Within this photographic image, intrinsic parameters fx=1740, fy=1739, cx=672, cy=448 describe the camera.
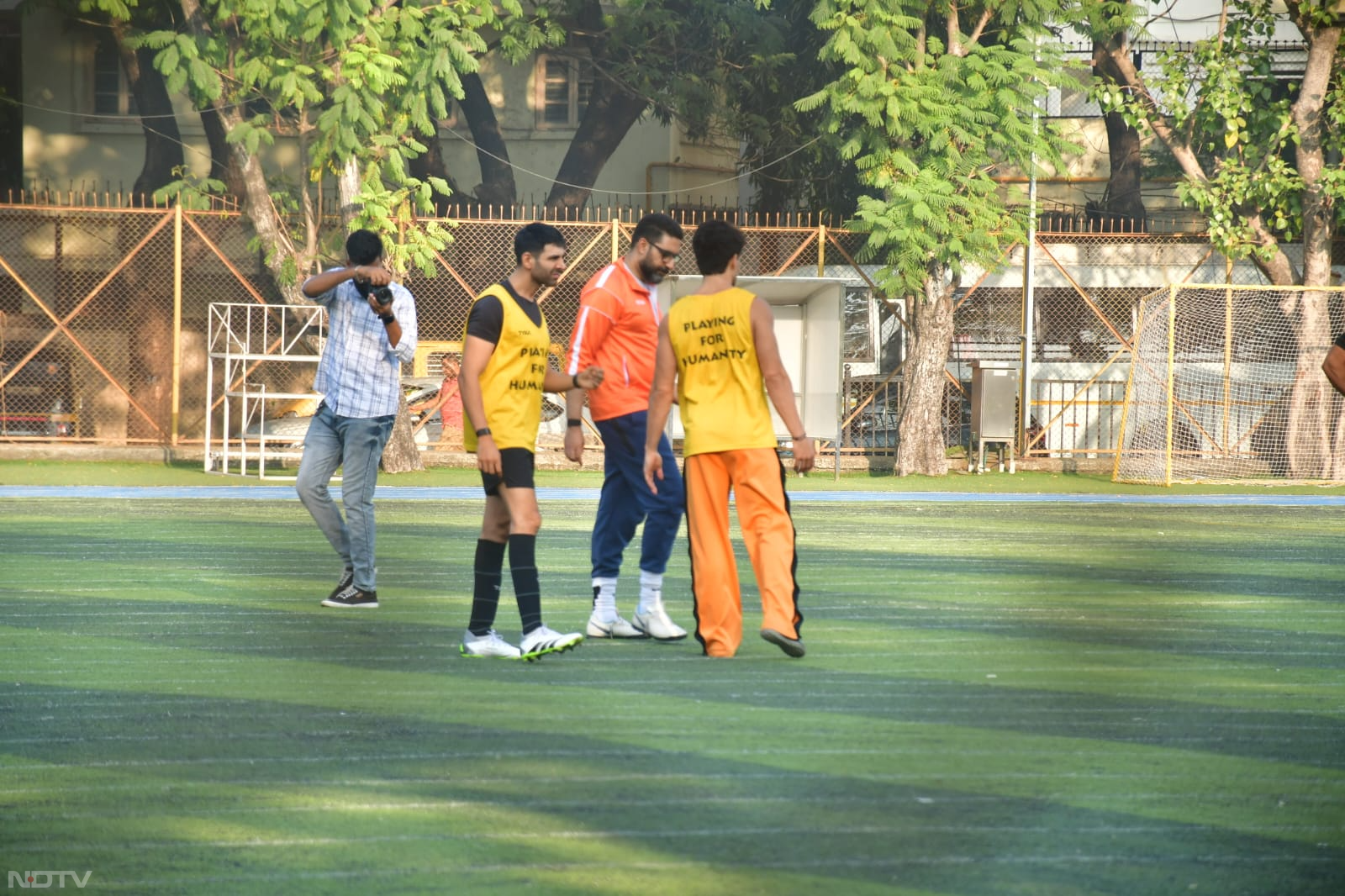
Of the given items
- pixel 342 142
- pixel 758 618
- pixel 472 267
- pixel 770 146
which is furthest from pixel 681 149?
pixel 758 618

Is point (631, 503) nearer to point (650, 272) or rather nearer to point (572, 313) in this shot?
point (650, 272)

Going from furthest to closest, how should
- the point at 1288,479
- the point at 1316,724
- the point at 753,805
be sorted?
the point at 1288,479 → the point at 1316,724 → the point at 753,805

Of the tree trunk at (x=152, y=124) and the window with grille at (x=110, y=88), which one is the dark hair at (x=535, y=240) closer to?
the tree trunk at (x=152, y=124)

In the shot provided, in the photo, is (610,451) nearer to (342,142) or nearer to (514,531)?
(514,531)

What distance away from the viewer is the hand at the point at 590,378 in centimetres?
764

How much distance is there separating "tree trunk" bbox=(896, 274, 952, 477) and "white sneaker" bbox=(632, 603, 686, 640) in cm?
1530

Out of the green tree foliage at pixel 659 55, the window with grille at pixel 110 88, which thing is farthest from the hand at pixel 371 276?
the window with grille at pixel 110 88

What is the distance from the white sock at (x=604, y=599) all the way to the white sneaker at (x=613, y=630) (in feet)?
0.07

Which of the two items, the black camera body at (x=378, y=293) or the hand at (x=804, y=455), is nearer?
the hand at (x=804, y=455)

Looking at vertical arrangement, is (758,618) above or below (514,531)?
below

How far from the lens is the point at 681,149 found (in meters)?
32.8

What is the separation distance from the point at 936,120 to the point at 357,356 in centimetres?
1420

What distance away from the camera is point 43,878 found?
4.10 m

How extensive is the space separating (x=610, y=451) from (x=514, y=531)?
976 millimetres
